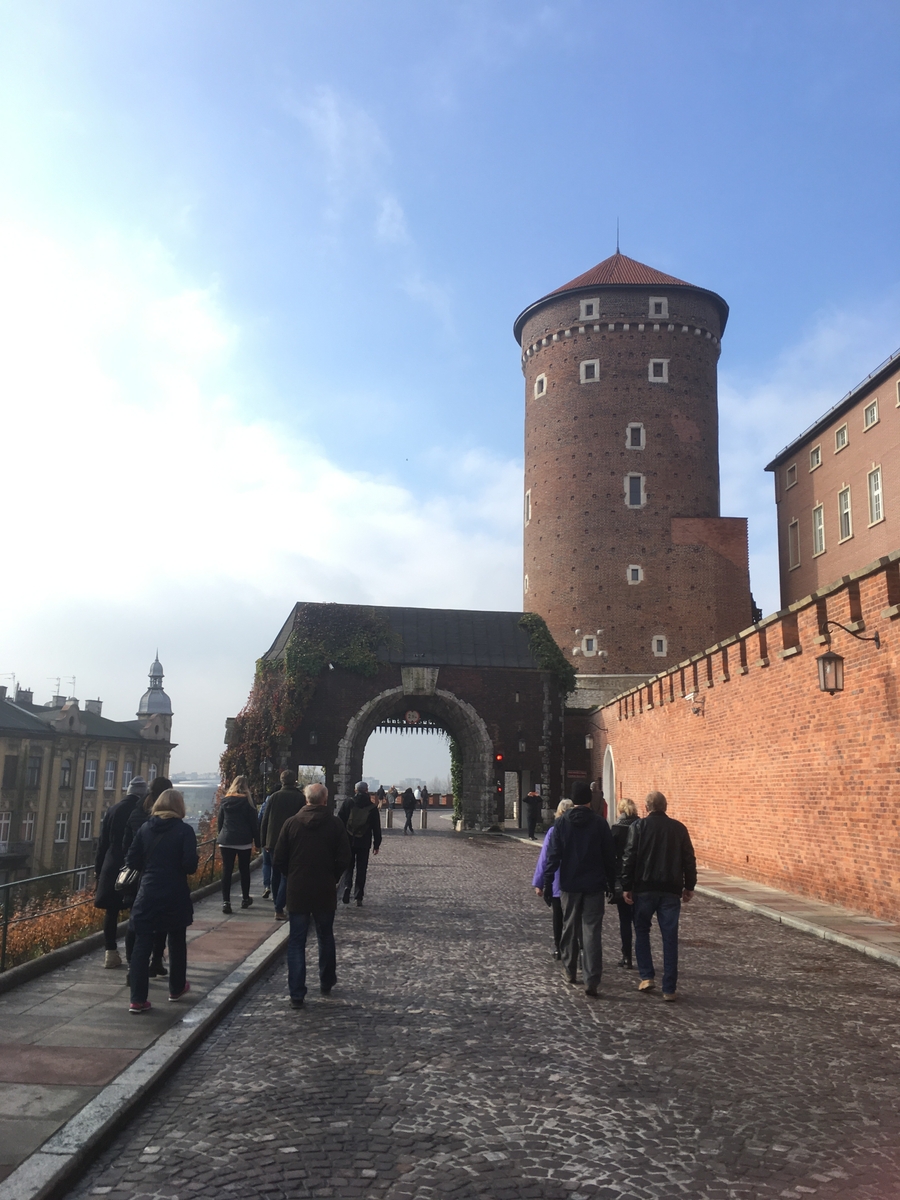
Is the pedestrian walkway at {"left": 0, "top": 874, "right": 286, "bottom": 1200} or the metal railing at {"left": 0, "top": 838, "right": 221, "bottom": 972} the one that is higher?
the metal railing at {"left": 0, "top": 838, "right": 221, "bottom": 972}

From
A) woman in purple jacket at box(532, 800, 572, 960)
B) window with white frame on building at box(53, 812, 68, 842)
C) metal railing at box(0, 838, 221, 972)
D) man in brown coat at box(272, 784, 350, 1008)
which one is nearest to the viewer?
man in brown coat at box(272, 784, 350, 1008)

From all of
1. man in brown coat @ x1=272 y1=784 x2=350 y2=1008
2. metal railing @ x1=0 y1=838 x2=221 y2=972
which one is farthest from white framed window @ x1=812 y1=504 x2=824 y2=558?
man in brown coat @ x1=272 y1=784 x2=350 y2=1008

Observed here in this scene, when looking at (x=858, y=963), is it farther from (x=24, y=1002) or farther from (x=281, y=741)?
(x=281, y=741)

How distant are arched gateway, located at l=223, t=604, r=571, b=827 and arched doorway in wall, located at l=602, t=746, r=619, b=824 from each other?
412 centimetres

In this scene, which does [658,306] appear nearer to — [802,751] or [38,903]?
[802,751]

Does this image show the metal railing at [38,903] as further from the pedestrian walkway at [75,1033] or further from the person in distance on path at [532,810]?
the person in distance on path at [532,810]

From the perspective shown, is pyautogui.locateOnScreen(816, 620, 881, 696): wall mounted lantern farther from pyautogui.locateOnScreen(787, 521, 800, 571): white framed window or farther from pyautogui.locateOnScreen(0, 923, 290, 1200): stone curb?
pyautogui.locateOnScreen(787, 521, 800, 571): white framed window

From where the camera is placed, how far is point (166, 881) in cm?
695

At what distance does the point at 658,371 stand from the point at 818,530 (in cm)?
910

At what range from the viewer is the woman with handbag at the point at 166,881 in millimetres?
6832

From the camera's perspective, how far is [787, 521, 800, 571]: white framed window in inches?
1630

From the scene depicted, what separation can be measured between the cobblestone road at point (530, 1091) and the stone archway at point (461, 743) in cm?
2797

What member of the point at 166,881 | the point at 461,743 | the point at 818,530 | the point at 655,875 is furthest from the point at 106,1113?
the point at 818,530

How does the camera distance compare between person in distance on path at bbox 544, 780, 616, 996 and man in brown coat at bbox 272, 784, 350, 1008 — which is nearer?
man in brown coat at bbox 272, 784, 350, 1008
